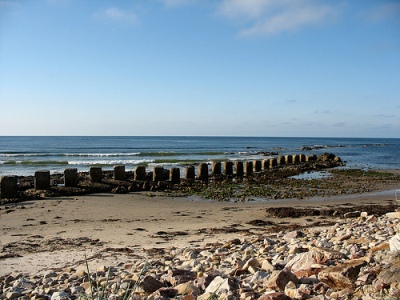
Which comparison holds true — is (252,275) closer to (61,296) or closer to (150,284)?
(150,284)

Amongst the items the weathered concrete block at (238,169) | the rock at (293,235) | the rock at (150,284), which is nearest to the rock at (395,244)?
the rock at (293,235)

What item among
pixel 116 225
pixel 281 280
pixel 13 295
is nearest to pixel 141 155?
pixel 116 225

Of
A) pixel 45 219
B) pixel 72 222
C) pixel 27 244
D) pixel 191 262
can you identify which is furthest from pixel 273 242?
pixel 45 219

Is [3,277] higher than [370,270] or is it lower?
lower

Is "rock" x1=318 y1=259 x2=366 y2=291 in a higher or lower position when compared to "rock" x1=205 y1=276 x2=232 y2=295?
higher

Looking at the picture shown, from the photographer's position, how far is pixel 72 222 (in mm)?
9156

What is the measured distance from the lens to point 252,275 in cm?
454

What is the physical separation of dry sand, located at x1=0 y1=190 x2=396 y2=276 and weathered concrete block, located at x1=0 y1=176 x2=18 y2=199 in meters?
1.08

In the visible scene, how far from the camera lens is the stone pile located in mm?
3795

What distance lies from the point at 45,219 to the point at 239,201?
19.1 ft

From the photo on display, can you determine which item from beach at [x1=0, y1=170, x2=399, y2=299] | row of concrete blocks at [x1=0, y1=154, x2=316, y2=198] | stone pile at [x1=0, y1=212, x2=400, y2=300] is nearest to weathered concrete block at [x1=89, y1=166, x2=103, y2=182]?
row of concrete blocks at [x1=0, y1=154, x2=316, y2=198]

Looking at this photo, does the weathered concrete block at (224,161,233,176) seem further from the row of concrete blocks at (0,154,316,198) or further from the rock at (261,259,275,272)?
the rock at (261,259,275,272)

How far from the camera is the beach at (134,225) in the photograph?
20.4 feet

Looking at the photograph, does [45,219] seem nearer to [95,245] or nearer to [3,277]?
[95,245]
